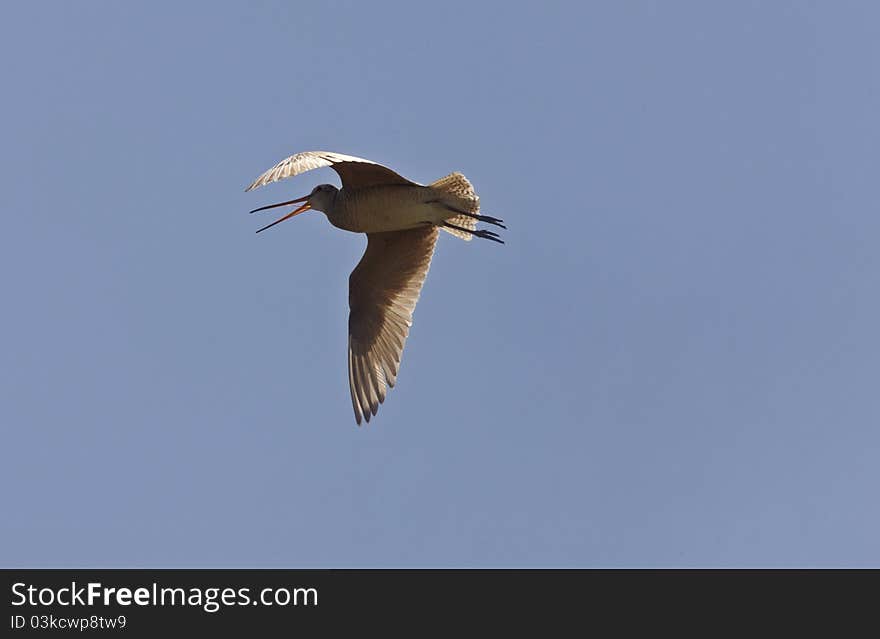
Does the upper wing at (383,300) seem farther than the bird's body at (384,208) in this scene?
Yes

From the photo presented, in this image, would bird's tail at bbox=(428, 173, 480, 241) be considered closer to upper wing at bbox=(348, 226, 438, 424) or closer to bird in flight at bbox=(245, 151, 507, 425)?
bird in flight at bbox=(245, 151, 507, 425)

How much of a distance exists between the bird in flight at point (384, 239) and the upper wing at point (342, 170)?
0.04 ft

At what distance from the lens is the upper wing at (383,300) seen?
12805mm

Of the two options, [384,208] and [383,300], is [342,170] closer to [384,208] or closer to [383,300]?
[384,208]

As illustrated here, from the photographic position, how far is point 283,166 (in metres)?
10.1

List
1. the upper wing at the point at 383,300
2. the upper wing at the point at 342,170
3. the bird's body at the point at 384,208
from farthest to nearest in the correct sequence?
1. the upper wing at the point at 383,300
2. the bird's body at the point at 384,208
3. the upper wing at the point at 342,170

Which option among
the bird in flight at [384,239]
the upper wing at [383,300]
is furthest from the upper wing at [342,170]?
the upper wing at [383,300]

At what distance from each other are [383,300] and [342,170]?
2018mm

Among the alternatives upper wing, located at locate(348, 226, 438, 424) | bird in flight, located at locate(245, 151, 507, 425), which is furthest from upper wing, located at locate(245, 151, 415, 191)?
upper wing, located at locate(348, 226, 438, 424)

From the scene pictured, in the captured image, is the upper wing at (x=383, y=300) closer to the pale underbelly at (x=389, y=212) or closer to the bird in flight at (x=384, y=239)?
the bird in flight at (x=384, y=239)

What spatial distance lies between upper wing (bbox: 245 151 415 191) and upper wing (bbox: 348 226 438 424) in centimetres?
110
